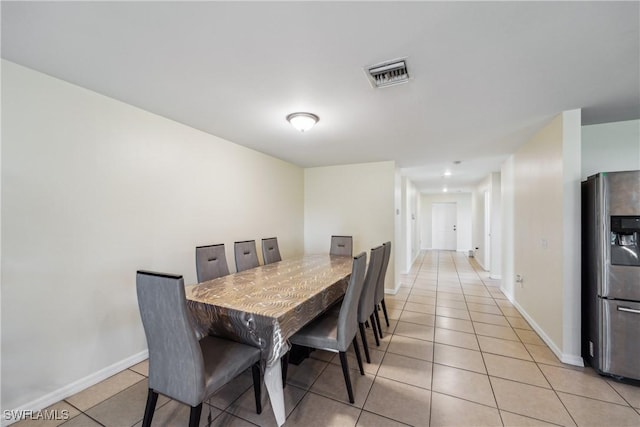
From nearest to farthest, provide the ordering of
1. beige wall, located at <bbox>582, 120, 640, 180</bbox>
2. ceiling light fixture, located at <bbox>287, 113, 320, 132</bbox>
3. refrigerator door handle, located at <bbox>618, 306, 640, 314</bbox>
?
refrigerator door handle, located at <bbox>618, 306, 640, 314</bbox>, ceiling light fixture, located at <bbox>287, 113, 320, 132</bbox>, beige wall, located at <bbox>582, 120, 640, 180</bbox>

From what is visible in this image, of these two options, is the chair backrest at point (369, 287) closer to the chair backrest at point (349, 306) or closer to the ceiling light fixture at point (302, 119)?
the chair backrest at point (349, 306)

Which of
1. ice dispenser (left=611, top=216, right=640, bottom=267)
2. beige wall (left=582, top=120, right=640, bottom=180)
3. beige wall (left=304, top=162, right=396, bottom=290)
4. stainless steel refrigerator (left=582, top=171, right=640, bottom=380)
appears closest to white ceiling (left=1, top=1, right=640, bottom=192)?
beige wall (left=582, top=120, right=640, bottom=180)

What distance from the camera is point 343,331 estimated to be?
72.5 inches

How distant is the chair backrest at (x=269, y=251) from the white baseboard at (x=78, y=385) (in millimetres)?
1601

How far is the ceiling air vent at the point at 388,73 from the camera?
1.67 metres

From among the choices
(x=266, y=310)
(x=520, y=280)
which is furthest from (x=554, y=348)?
(x=266, y=310)

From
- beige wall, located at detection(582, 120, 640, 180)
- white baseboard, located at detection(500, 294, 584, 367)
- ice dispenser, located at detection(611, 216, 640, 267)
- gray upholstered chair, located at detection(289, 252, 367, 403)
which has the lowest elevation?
white baseboard, located at detection(500, 294, 584, 367)

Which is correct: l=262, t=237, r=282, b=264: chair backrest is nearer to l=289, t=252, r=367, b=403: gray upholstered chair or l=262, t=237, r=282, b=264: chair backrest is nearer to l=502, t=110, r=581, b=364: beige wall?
l=289, t=252, r=367, b=403: gray upholstered chair

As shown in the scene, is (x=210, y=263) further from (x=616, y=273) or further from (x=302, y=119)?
A: (x=616, y=273)

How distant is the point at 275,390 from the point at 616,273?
2796mm

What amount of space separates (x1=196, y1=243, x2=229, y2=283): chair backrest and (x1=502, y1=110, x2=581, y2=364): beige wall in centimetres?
338

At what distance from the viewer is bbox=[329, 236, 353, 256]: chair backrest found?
398 centimetres

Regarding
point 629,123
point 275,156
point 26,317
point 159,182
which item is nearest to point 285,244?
point 275,156

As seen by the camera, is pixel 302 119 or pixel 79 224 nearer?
pixel 79 224
